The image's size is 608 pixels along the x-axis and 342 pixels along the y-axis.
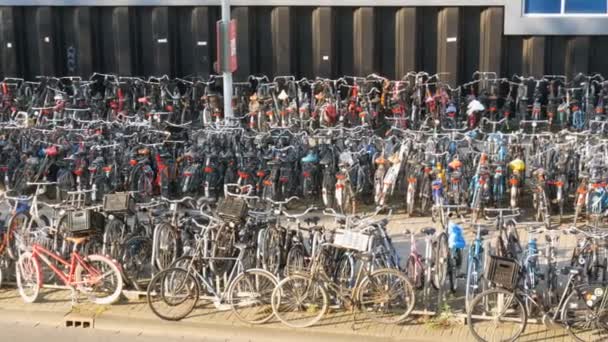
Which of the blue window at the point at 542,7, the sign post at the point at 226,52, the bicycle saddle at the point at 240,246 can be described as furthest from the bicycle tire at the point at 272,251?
the blue window at the point at 542,7

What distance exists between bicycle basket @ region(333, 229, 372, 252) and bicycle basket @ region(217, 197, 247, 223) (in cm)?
116

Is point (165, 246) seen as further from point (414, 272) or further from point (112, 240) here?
point (414, 272)

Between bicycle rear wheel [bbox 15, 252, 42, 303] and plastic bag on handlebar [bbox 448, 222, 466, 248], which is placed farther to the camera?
bicycle rear wheel [bbox 15, 252, 42, 303]

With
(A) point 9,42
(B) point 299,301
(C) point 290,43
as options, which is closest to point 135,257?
(B) point 299,301

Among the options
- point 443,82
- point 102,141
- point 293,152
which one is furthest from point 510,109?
point 102,141

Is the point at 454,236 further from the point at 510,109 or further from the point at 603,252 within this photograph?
the point at 510,109

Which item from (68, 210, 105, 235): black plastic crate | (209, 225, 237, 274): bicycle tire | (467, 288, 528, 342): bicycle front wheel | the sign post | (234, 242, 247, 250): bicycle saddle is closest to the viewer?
(467, 288, 528, 342): bicycle front wheel

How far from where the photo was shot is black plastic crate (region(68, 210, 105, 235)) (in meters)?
10.1

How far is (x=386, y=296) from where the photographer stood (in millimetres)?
9352

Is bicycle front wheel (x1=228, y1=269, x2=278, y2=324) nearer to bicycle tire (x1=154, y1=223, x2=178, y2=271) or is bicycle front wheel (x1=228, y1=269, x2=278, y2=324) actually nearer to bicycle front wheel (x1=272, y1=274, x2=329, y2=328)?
bicycle front wheel (x1=272, y1=274, x2=329, y2=328)

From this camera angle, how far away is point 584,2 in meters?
18.4

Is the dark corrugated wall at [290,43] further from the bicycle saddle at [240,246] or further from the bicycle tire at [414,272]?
the bicycle saddle at [240,246]

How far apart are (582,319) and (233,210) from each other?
3722mm

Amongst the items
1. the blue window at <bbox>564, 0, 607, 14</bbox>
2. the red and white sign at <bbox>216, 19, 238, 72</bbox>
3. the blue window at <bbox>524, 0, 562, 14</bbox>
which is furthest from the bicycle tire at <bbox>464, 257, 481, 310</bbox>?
the blue window at <bbox>564, 0, 607, 14</bbox>
